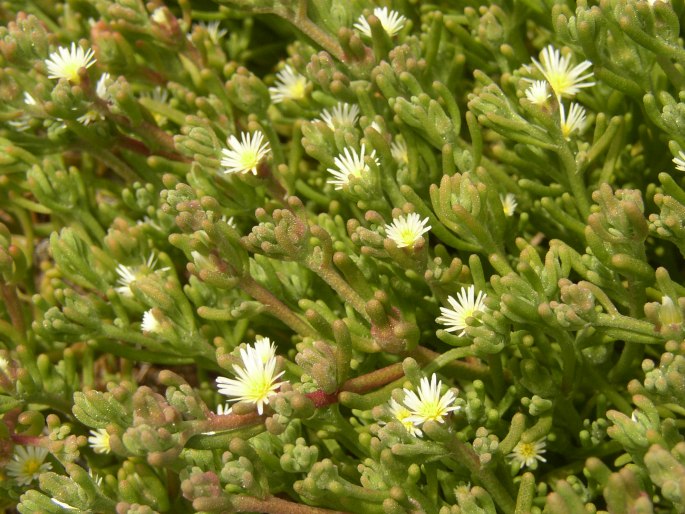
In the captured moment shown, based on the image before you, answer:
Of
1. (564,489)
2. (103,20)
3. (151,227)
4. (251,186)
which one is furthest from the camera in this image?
(103,20)

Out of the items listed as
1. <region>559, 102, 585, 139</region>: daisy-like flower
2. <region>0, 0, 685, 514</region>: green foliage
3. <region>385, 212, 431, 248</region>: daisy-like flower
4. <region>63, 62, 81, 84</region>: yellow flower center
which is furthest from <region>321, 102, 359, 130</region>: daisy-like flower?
<region>63, 62, 81, 84</region>: yellow flower center

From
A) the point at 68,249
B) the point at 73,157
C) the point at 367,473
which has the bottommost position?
the point at 367,473

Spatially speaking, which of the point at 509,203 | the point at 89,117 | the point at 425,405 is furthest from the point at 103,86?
the point at 425,405


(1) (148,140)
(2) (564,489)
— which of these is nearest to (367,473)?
(2) (564,489)

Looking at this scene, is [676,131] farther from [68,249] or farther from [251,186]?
[68,249]

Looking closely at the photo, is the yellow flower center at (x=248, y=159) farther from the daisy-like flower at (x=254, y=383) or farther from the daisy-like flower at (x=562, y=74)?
the daisy-like flower at (x=562, y=74)

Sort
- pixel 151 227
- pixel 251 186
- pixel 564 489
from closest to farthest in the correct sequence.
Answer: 1. pixel 564 489
2. pixel 251 186
3. pixel 151 227
